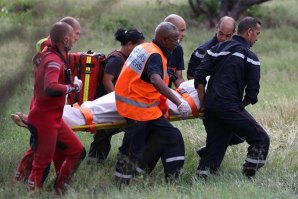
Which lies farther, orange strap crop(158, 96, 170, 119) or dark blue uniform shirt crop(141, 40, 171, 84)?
orange strap crop(158, 96, 170, 119)

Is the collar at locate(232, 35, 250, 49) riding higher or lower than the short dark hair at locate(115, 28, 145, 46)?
higher

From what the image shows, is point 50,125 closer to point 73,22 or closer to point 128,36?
point 128,36

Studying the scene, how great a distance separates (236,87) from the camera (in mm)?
5711

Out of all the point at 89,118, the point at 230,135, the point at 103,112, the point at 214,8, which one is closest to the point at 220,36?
the point at 230,135

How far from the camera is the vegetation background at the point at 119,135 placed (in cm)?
202

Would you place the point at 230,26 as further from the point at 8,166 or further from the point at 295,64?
the point at 295,64

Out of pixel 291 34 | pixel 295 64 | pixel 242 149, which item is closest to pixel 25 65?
pixel 242 149

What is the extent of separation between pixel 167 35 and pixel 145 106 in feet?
2.10

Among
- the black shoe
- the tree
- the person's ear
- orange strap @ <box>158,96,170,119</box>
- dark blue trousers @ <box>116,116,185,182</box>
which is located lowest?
the tree

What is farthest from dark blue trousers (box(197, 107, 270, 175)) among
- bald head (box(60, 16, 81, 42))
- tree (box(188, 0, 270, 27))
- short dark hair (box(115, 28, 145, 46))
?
tree (box(188, 0, 270, 27))

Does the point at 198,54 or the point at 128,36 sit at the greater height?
the point at 128,36

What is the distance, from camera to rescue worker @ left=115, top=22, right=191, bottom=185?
5.44 meters

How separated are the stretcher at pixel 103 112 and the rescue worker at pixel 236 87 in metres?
0.13

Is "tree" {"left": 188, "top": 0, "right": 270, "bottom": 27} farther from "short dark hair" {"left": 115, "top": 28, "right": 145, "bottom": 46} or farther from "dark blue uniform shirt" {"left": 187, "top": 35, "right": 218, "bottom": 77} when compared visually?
"short dark hair" {"left": 115, "top": 28, "right": 145, "bottom": 46}
